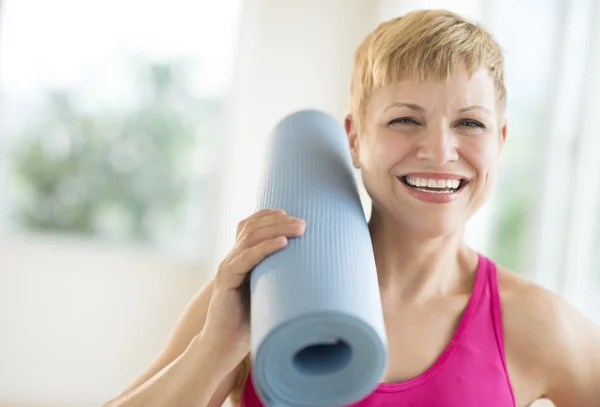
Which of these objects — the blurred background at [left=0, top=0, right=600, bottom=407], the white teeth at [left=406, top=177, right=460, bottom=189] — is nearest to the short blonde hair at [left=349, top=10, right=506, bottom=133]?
the white teeth at [left=406, top=177, right=460, bottom=189]

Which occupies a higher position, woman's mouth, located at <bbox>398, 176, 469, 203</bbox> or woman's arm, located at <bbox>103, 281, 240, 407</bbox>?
woman's mouth, located at <bbox>398, 176, 469, 203</bbox>

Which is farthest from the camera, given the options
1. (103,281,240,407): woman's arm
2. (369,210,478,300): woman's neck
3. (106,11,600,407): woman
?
(369,210,478,300): woman's neck

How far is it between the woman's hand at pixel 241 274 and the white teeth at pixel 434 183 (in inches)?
11.9

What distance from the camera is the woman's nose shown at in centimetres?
121

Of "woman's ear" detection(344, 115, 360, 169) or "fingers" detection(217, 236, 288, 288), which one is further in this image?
"woman's ear" detection(344, 115, 360, 169)

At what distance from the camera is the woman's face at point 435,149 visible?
48.4 inches

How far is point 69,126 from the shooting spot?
12.8 feet

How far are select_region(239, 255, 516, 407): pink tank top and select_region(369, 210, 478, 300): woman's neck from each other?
65 mm

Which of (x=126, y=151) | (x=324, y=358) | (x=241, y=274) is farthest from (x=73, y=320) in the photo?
(x=324, y=358)

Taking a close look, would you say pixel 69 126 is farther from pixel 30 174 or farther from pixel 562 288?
pixel 562 288

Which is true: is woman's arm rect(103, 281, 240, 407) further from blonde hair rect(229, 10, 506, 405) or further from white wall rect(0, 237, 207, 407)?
white wall rect(0, 237, 207, 407)

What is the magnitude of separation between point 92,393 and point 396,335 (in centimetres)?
277

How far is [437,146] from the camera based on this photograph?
1215 millimetres

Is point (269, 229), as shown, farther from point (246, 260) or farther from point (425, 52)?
point (425, 52)
